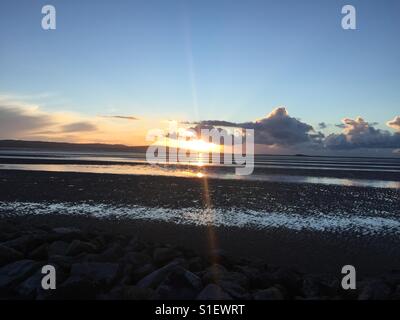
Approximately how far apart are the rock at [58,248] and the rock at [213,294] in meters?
4.41

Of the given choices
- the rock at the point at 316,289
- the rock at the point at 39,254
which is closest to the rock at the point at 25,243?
the rock at the point at 39,254

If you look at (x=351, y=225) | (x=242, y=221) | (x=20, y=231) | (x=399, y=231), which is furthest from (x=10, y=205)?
(x=399, y=231)

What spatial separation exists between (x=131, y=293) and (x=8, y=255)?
12.9 ft

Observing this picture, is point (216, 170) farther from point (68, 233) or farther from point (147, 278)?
point (147, 278)

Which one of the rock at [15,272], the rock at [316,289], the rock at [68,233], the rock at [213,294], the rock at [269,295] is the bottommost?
the rock at [316,289]

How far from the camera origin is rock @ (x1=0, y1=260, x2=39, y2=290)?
7.94 m

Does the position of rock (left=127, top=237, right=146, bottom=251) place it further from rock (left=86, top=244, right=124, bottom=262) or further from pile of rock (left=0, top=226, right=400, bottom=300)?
rock (left=86, top=244, right=124, bottom=262)

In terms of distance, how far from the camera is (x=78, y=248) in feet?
32.7

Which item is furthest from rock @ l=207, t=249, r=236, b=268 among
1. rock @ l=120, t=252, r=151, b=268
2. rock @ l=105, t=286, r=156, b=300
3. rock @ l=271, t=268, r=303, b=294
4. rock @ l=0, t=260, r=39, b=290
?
rock @ l=0, t=260, r=39, b=290

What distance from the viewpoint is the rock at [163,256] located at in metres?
9.59

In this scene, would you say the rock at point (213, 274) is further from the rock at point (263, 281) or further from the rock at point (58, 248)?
the rock at point (58, 248)

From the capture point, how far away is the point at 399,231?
586 inches

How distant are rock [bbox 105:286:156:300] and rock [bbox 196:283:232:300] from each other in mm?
928
